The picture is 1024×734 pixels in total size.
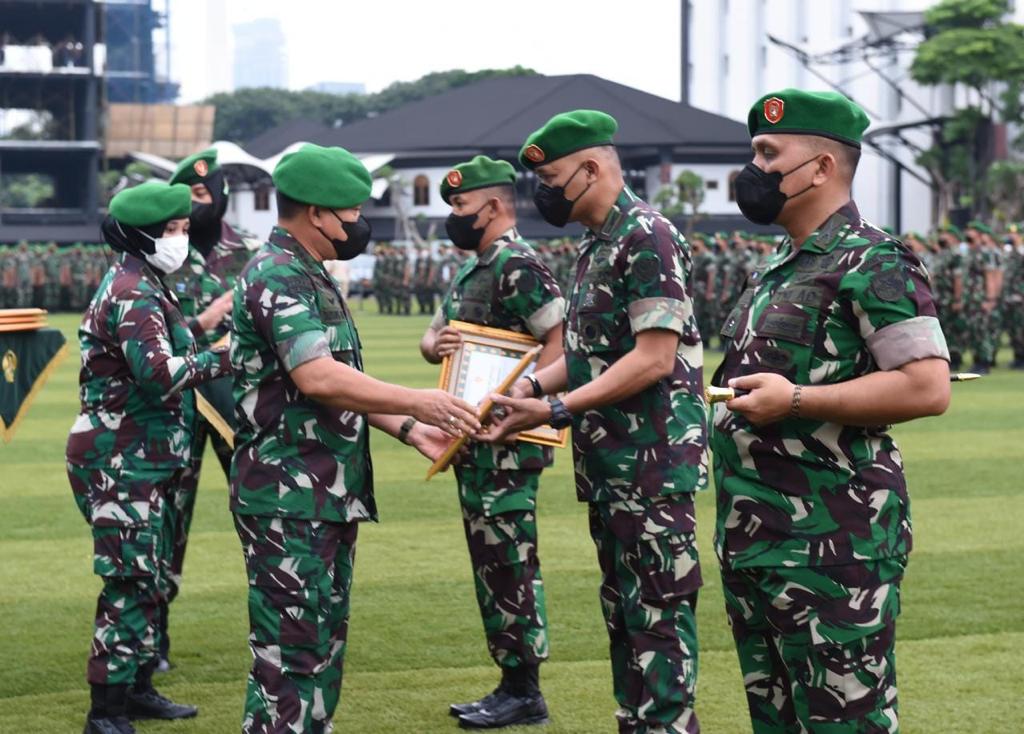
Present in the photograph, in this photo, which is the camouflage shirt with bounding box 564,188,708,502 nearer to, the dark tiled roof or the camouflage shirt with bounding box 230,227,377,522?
the camouflage shirt with bounding box 230,227,377,522

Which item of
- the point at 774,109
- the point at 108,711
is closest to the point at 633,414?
the point at 774,109

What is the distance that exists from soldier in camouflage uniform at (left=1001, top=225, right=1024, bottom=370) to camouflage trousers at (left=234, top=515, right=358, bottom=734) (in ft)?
60.8

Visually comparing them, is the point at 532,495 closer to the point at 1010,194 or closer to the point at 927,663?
the point at 927,663

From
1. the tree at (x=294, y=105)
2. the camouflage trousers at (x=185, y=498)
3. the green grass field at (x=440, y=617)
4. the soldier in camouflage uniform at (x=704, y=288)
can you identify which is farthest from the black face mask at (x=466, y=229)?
the tree at (x=294, y=105)

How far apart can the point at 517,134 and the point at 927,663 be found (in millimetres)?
60669

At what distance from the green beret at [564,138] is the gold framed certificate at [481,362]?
807mm

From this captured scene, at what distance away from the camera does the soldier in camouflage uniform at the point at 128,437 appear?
568cm

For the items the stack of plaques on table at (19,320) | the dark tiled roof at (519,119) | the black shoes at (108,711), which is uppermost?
the dark tiled roof at (519,119)

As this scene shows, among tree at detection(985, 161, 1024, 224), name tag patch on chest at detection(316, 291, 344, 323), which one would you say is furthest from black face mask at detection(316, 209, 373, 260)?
tree at detection(985, 161, 1024, 224)

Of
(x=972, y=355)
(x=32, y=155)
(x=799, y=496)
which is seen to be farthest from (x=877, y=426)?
(x=32, y=155)

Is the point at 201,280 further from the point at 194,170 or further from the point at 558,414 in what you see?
the point at 558,414

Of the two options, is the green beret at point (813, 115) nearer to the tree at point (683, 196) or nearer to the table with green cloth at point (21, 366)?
the table with green cloth at point (21, 366)

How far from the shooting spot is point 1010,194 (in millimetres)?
51125

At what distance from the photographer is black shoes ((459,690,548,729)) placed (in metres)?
5.93
